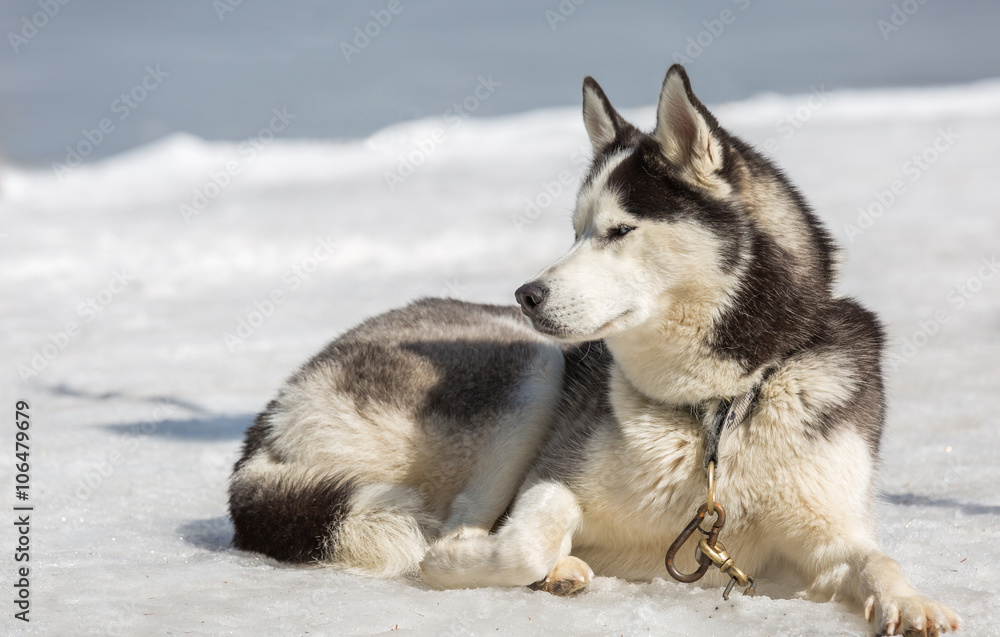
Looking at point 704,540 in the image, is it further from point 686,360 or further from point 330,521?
point 330,521

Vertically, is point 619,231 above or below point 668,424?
above

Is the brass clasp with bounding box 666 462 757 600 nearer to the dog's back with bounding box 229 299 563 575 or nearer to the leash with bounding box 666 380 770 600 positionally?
the leash with bounding box 666 380 770 600

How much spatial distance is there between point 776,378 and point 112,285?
955cm

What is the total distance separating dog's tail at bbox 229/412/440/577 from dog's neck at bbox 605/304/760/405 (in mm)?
994

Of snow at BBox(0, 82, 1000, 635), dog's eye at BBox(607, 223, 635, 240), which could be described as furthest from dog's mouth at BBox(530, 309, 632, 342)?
snow at BBox(0, 82, 1000, 635)

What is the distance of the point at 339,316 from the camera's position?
8.90m

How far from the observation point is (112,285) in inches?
405

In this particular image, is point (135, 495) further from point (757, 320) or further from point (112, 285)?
point (112, 285)

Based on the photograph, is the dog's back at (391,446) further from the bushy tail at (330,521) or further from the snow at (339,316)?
the snow at (339,316)

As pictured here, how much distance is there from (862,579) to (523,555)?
3.20 ft

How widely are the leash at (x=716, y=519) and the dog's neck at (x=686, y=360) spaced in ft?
0.16

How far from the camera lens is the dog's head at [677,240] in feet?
8.53

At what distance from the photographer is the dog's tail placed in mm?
2859

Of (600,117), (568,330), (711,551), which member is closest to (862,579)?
(711,551)
